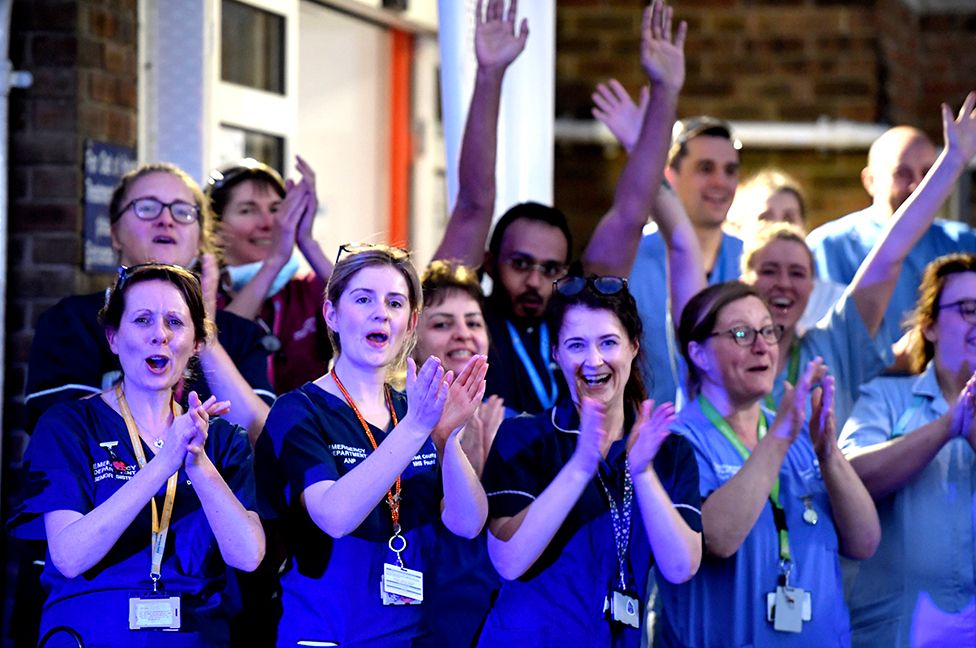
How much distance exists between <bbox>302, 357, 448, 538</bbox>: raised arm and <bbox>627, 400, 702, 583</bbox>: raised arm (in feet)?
1.59

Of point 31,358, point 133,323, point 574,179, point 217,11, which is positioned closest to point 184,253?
point 31,358

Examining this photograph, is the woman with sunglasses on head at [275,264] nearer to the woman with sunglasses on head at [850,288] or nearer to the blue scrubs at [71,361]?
the blue scrubs at [71,361]

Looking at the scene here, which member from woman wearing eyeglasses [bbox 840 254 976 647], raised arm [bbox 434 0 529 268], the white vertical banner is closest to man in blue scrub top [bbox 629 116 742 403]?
the white vertical banner

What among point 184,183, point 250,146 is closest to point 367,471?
point 184,183

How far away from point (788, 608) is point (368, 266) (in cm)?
134

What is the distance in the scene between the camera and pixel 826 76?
8.10 m

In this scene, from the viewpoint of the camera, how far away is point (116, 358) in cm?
379

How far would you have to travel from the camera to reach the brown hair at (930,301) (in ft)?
13.9

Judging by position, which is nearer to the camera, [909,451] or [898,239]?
[909,451]

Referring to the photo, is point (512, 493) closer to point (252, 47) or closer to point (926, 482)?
point (926, 482)

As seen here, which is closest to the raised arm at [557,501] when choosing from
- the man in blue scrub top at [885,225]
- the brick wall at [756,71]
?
the man in blue scrub top at [885,225]

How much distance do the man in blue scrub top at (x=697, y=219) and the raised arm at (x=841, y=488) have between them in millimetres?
1020

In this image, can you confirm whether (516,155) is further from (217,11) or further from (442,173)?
(442,173)

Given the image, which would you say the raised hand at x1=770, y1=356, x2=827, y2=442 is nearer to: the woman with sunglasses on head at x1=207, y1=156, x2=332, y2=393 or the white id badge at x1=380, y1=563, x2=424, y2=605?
the white id badge at x1=380, y1=563, x2=424, y2=605
